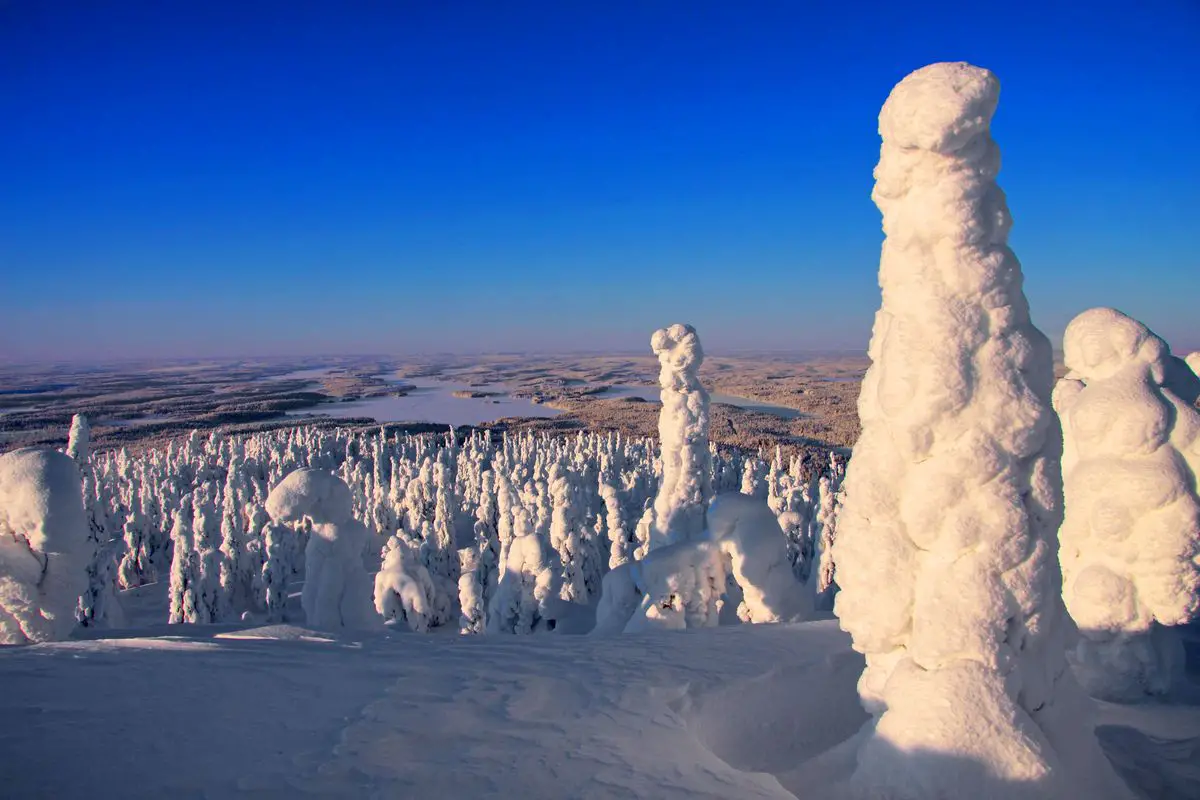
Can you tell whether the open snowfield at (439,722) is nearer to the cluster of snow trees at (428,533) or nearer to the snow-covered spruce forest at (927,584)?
the snow-covered spruce forest at (927,584)

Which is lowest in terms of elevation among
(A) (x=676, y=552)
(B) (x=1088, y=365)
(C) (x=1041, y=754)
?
(A) (x=676, y=552)

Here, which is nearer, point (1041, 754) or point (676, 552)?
point (1041, 754)

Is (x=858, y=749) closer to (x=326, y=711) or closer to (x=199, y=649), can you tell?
(x=326, y=711)

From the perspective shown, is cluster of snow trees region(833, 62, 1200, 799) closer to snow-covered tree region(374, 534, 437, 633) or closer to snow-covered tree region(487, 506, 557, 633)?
snow-covered tree region(487, 506, 557, 633)

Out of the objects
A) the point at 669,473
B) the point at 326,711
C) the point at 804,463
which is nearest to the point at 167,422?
the point at 804,463

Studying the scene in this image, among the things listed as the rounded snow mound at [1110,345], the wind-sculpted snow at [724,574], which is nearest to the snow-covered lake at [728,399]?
the wind-sculpted snow at [724,574]

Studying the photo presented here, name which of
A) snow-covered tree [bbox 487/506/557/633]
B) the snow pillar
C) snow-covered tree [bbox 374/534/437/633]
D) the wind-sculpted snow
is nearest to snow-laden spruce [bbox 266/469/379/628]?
the wind-sculpted snow

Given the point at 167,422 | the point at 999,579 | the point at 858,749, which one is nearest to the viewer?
the point at 999,579

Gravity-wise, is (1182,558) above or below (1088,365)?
below
